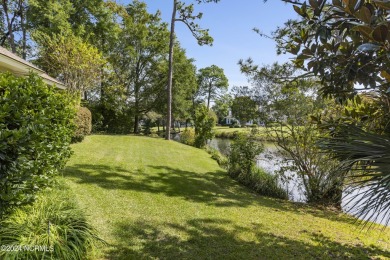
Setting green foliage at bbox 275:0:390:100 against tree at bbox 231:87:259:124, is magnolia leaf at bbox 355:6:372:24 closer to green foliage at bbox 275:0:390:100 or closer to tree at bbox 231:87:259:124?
green foliage at bbox 275:0:390:100

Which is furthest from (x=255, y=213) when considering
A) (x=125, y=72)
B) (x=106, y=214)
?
(x=125, y=72)

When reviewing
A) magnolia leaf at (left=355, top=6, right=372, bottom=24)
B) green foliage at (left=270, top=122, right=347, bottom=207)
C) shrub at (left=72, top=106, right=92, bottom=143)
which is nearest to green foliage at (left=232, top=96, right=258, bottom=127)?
green foliage at (left=270, top=122, right=347, bottom=207)

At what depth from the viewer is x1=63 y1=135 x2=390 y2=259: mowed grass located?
376 cm

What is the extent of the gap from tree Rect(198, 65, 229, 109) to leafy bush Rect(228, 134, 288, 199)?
3211 centimetres

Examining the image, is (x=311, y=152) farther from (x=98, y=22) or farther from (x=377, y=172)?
(x=98, y=22)

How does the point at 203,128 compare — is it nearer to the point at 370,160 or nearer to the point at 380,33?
the point at 370,160

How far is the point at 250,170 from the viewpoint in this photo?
9.05 metres

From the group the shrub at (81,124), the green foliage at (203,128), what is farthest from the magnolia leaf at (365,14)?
the green foliage at (203,128)

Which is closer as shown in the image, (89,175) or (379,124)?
(379,124)

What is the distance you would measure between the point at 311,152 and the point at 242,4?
4797 mm

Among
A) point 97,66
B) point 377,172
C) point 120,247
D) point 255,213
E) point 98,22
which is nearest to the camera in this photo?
point 377,172

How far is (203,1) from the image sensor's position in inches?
512

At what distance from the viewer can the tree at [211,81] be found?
41397 millimetres

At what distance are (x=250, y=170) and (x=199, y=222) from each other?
472cm
